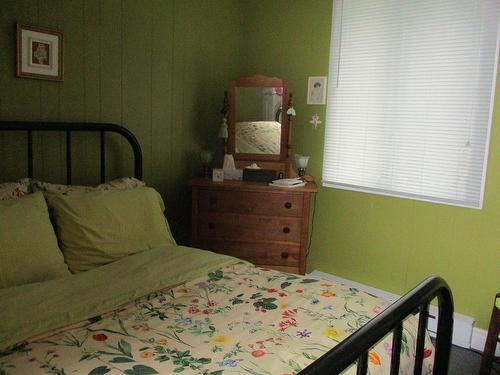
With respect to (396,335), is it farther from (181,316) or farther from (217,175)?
(217,175)

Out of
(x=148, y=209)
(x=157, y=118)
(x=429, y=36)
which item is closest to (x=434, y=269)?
(x=429, y=36)

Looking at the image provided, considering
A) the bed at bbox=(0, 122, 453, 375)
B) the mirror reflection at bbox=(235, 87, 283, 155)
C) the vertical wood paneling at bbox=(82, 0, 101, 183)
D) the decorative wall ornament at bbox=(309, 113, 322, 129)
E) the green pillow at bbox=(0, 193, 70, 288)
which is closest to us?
the bed at bbox=(0, 122, 453, 375)

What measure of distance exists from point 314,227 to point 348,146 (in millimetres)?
647

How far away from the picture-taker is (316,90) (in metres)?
3.12

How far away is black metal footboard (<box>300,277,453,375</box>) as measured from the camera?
2.47 feet

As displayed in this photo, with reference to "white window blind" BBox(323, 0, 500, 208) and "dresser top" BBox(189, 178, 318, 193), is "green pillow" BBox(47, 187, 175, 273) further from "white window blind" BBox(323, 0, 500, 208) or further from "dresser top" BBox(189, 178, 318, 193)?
"white window blind" BBox(323, 0, 500, 208)

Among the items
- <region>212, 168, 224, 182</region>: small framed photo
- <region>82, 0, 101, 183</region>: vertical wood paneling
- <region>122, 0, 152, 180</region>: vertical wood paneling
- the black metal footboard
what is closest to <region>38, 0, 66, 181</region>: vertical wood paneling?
<region>82, 0, 101, 183</region>: vertical wood paneling

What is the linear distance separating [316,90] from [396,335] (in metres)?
2.34

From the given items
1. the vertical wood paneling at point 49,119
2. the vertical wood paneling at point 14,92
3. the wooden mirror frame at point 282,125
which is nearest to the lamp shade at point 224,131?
the wooden mirror frame at point 282,125

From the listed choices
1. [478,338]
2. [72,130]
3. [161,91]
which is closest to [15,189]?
[72,130]

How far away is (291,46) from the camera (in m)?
3.23

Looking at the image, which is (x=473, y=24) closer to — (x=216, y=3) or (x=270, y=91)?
(x=270, y=91)

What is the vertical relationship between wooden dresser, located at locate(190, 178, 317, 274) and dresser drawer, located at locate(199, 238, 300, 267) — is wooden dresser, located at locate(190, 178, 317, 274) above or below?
above

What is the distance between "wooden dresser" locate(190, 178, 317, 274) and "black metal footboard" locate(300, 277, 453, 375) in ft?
4.96
